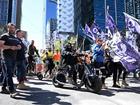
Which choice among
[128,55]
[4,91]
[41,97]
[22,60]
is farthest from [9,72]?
[128,55]

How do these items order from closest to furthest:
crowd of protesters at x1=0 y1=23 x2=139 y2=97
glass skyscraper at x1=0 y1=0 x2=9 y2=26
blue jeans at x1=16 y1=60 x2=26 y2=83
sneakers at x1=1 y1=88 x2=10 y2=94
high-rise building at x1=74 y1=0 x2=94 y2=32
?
1. crowd of protesters at x1=0 y1=23 x2=139 y2=97
2. sneakers at x1=1 y1=88 x2=10 y2=94
3. blue jeans at x1=16 y1=60 x2=26 y2=83
4. glass skyscraper at x1=0 y1=0 x2=9 y2=26
5. high-rise building at x1=74 y1=0 x2=94 y2=32

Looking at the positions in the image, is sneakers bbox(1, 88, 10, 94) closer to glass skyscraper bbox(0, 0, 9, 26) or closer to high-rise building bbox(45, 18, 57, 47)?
high-rise building bbox(45, 18, 57, 47)

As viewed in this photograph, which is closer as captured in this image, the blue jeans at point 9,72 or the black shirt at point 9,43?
the blue jeans at point 9,72

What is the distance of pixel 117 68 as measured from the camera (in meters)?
15.2

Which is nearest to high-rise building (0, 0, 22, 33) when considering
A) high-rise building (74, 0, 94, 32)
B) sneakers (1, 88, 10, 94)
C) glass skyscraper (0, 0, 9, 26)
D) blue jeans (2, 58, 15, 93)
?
glass skyscraper (0, 0, 9, 26)

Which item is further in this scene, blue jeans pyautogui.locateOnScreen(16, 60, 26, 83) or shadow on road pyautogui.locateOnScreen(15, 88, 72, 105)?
blue jeans pyautogui.locateOnScreen(16, 60, 26, 83)

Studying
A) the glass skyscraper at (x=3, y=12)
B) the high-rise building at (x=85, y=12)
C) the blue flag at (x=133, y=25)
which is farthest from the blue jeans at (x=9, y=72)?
the high-rise building at (x=85, y=12)

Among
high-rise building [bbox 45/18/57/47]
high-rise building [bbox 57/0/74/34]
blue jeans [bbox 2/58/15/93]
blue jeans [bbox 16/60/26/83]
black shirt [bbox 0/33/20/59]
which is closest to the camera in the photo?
blue jeans [bbox 2/58/15/93]

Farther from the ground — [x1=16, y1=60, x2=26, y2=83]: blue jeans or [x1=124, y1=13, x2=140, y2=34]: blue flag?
[x1=124, y1=13, x2=140, y2=34]: blue flag

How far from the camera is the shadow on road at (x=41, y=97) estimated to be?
1076 cm

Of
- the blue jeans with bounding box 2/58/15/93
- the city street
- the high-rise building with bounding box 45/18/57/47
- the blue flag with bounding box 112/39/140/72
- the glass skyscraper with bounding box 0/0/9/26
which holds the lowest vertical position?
the city street

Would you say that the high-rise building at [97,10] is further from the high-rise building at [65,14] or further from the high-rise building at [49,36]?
the high-rise building at [49,36]

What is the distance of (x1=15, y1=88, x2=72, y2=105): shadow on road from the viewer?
35.3 ft

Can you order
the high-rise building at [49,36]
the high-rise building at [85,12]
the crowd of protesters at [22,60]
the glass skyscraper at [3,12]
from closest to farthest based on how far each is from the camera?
the crowd of protesters at [22,60], the high-rise building at [49,36], the glass skyscraper at [3,12], the high-rise building at [85,12]
